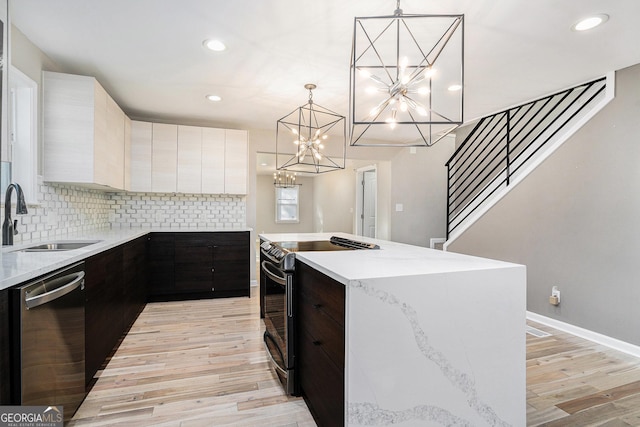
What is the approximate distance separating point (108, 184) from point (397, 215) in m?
4.16

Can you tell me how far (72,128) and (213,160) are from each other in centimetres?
175

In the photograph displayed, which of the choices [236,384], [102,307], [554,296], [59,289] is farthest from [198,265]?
[554,296]

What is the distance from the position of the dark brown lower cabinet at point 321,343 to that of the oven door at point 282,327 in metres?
0.05

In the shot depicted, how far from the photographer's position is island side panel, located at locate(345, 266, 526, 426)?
134 centimetres

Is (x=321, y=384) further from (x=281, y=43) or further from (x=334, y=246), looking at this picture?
(x=281, y=43)

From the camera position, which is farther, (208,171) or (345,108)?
(208,171)

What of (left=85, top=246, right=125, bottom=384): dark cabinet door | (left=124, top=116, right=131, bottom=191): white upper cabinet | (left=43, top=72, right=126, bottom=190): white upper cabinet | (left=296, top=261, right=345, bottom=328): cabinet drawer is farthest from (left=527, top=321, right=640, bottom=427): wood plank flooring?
(left=124, top=116, right=131, bottom=191): white upper cabinet

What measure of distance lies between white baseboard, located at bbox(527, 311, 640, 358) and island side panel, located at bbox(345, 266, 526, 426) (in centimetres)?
192

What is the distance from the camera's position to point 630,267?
272 centimetres

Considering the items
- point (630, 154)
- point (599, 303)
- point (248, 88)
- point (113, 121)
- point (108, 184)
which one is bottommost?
point (599, 303)

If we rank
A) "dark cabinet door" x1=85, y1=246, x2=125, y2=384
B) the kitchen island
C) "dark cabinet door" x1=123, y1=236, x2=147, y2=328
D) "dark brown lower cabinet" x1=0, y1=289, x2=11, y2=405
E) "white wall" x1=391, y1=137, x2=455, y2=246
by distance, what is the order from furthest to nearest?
"white wall" x1=391, y1=137, x2=455, y2=246 → "dark cabinet door" x1=123, y1=236, x2=147, y2=328 → "dark cabinet door" x1=85, y1=246, x2=125, y2=384 → the kitchen island → "dark brown lower cabinet" x1=0, y1=289, x2=11, y2=405

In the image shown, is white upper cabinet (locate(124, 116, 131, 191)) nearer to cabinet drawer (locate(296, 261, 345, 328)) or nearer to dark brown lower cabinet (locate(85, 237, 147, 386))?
dark brown lower cabinet (locate(85, 237, 147, 386))

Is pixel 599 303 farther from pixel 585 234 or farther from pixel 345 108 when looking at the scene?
pixel 345 108

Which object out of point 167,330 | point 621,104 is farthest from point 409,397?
point 621,104
